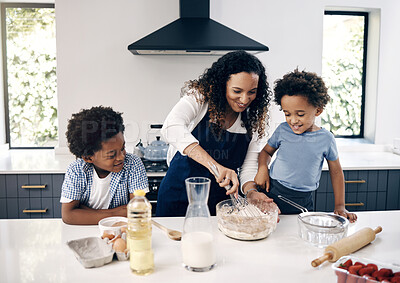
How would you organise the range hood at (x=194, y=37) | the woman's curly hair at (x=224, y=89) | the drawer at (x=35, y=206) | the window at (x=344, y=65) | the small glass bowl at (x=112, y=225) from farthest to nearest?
the window at (x=344, y=65), the drawer at (x=35, y=206), the range hood at (x=194, y=37), the woman's curly hair at (x=224, y=89), the small glass bowl at (x=112, y=225)

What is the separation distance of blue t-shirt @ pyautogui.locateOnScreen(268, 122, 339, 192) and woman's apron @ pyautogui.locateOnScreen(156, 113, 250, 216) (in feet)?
0.68

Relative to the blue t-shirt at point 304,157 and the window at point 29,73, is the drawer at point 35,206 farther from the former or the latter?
the blue t-shirt at point 304,157

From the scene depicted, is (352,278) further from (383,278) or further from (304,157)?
(304,157)

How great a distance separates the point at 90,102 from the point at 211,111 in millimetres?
1652


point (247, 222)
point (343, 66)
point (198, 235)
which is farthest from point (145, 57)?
point (198, 235)

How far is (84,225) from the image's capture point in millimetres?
1348

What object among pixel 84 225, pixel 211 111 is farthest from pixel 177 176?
pixel 84 225

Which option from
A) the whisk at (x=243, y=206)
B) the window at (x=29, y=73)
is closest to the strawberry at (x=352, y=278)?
the whisk at (x=243, y=206)

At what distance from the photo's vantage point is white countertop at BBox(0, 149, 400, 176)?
8.17ft

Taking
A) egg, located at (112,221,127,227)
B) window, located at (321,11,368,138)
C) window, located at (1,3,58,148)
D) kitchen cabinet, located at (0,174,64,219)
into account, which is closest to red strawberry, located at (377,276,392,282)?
egg, located at (112,221,127,227)

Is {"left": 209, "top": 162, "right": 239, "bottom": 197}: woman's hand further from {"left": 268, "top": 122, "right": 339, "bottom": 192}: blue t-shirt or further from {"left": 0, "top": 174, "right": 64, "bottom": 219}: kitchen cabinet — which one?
{"left": 0, "top": 174, "right": 64, "bottom": 219}: kitchen cabinet

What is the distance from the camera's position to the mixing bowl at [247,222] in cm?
120

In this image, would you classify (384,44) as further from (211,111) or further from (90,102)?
(90,102)

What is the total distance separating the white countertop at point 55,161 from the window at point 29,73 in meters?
0.17
